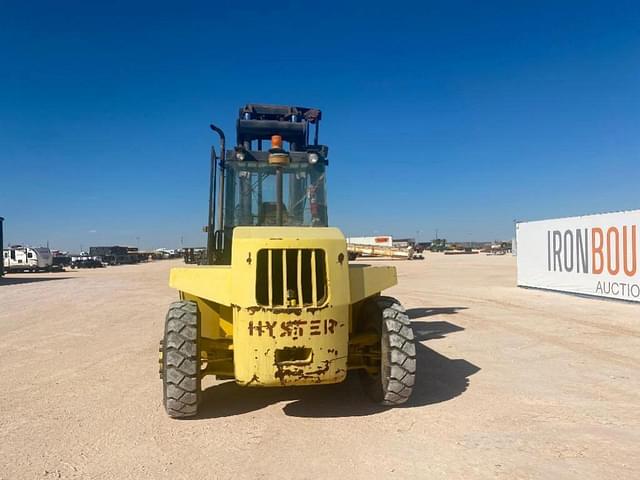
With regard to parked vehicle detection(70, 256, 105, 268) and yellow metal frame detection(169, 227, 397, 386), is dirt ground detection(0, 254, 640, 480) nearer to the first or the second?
yellow metal frame detection(169, 227, 397, 386)

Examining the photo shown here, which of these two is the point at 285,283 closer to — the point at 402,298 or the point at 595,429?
the point at 595,429

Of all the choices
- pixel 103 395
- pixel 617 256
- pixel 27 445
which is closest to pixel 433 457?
pixel 27 445

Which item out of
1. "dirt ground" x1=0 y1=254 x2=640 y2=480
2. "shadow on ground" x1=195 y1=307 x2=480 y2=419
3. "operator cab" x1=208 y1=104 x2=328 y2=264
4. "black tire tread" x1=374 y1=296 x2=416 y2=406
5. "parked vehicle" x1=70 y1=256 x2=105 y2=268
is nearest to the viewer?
"dirt ground" x1=0 y1=254 x2=640 y2=480

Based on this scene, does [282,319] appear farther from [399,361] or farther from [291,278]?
[399,361]

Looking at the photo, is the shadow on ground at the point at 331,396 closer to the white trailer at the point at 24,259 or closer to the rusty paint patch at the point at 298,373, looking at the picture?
the rusty paint patch at the point at 298,373

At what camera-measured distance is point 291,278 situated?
4598mm

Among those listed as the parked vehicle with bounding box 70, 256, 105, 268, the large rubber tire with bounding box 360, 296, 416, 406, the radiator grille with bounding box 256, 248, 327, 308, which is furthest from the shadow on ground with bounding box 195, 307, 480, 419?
the parked vehicle with bounding box 70, 256, 105, 268

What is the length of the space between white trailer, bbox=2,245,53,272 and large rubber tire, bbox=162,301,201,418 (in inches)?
1717

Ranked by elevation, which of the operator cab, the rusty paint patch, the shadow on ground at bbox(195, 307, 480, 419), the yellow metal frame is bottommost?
the shadow on ground at bbox(195, 307, 480, 419)

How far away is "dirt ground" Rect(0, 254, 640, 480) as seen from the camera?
3.88 m

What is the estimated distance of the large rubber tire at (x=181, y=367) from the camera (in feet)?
15.5

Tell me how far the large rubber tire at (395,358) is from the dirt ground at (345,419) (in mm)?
205

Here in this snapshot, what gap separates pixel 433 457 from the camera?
157 inches

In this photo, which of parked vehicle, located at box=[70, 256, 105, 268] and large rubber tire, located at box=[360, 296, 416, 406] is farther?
parked vehicle, located at box=[70, 256, 105, 268]
